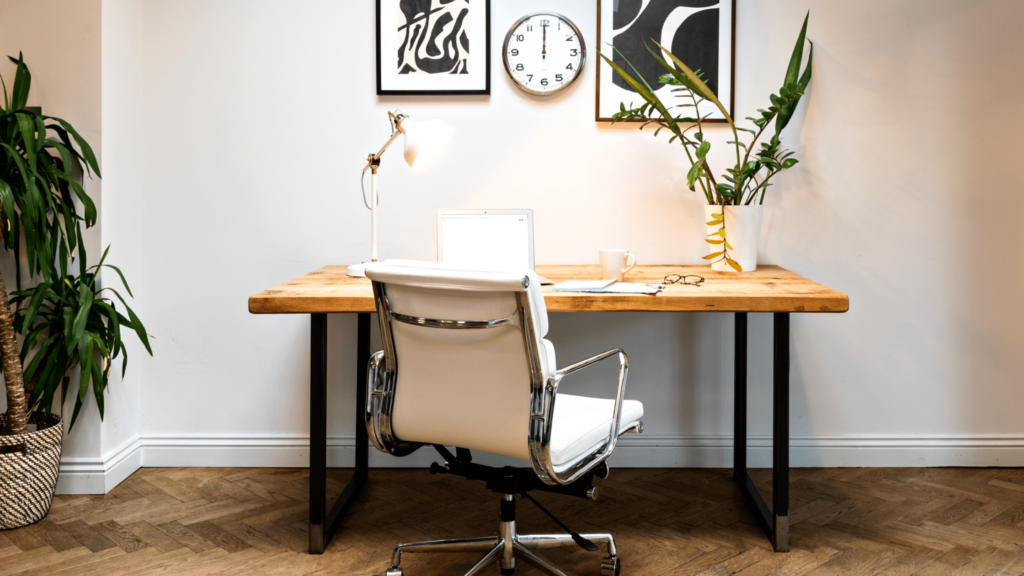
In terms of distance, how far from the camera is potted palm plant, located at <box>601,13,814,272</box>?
2578 mm

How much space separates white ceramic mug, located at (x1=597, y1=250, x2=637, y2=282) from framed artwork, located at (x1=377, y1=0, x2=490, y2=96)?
0.93 m

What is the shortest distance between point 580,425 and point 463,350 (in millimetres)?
347

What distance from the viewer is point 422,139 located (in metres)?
2.47

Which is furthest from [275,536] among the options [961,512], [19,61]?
[961,512]

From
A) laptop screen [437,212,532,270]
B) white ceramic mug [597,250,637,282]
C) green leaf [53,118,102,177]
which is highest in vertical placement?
green leaf [53,118,102,177]

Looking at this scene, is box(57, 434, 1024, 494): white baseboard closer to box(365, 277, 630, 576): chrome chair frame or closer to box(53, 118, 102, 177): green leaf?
box(365, 277, 630, 576): chrome chair frame

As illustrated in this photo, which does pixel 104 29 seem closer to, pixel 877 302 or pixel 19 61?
pixel 19 61

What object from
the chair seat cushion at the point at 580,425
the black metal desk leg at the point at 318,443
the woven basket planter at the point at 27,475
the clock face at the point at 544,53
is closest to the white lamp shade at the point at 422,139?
the clock face at the point at 544,53

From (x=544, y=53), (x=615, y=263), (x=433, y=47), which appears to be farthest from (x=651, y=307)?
(x=433, y=47)

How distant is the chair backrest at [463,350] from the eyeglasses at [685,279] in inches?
31.1

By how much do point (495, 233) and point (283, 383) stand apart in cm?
114

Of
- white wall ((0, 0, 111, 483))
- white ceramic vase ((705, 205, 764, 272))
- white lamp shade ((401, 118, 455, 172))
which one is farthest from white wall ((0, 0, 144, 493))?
white ceramic vase ((705, 205, 764, 272))

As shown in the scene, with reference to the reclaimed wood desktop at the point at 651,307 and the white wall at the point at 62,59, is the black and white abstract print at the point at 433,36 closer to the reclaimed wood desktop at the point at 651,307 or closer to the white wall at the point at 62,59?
the reclaimed wood desktop at the point at 651,307

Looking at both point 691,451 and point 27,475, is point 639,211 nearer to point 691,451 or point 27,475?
point 691,451
